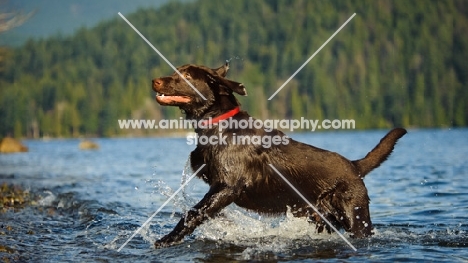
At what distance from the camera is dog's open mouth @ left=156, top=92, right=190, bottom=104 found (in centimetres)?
845

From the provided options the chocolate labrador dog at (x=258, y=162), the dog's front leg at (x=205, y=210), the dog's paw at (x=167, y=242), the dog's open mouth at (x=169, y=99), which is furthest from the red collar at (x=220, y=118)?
the dog's paw at (x=167, y=242)

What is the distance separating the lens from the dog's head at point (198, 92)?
8.55 metres

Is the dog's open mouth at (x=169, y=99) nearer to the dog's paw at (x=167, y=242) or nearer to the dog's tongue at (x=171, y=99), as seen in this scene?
the dog's tongue at (x=171, y=99)

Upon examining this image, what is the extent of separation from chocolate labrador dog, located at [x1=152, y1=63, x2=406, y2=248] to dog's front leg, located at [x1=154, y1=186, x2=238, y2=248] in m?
0.08

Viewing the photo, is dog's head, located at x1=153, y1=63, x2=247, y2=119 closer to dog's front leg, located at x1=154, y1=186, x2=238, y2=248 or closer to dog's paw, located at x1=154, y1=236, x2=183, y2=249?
dog's front leg, located at x1=154, y1=186, x2=238, y2=248

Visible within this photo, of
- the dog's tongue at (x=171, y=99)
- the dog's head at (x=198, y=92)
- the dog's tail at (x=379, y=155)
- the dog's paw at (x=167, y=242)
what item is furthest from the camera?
the dog's tail at (x=379, y=155)

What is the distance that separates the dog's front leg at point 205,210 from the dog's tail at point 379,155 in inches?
75.3

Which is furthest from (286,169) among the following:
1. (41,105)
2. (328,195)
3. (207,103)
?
(41,105)

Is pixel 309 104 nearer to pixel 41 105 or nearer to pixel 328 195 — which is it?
pixel 41 105

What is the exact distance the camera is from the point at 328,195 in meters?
8.66

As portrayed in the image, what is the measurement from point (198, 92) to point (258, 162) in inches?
49.1

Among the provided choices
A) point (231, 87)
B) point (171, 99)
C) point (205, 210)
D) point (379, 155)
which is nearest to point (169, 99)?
point (171, 99)

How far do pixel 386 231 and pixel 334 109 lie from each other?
→ 15298 cm

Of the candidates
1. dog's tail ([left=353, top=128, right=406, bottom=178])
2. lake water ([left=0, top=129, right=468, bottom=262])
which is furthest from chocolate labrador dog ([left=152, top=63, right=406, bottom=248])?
lake water ([left=0, top=129, right=468, bottom=262])
